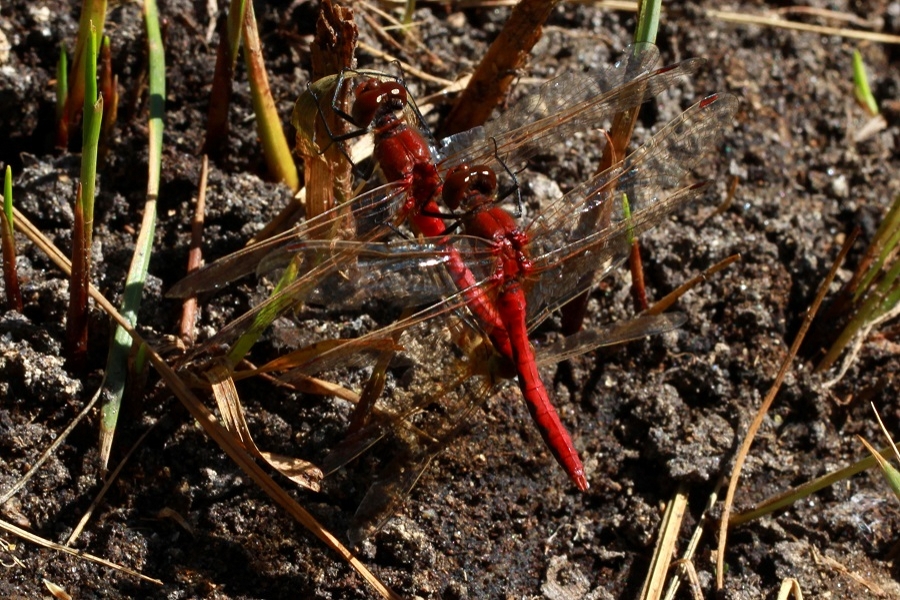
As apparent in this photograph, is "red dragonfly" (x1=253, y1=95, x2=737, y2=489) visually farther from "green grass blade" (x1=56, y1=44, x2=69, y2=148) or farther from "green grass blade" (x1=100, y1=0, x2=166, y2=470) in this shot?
"green grass blade" (x1=56, y1=44, x2=69, y2=148)


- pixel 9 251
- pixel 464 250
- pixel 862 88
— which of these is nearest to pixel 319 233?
pixel 464 250

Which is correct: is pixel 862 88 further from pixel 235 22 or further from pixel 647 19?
pixel 235 22

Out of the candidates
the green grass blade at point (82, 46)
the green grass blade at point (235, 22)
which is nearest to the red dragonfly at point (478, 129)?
the green grass blade at point (235, 22)

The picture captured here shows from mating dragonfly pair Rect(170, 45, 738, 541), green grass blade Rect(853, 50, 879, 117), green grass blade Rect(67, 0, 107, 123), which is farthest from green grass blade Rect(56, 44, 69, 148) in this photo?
green grass blade Rect(853, 50, 879, 117)

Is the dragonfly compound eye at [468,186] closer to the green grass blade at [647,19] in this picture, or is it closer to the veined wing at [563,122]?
the veined wing at [563,122]

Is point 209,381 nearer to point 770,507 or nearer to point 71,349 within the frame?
point 71,349

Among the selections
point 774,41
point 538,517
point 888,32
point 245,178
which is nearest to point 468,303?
point 538,517

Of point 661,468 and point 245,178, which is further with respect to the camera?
point 245,178
